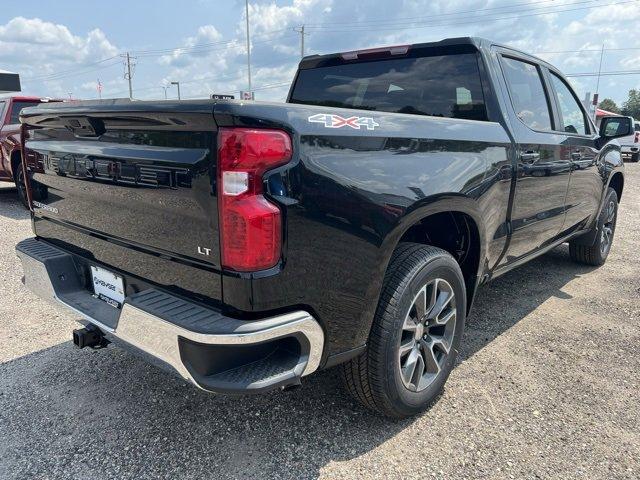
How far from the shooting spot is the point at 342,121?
197cm

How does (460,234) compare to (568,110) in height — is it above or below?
below

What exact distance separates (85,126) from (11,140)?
6.87 m

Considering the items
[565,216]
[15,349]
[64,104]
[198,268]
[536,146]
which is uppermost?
[64,104]

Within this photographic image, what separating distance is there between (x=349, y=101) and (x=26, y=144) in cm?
211

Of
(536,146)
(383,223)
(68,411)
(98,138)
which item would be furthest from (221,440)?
(536,146)

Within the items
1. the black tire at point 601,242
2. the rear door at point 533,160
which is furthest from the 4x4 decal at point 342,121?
the black tire at point 601,242

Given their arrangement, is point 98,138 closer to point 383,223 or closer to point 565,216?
point 383,223

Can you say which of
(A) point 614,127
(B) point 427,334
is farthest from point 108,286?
(A) point 614,127

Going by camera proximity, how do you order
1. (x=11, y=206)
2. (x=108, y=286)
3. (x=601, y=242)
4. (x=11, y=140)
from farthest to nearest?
(x=11, y=206) → (x=11, y=140) → (x=601, y=242) → (x=108, y=286)

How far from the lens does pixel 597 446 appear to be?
94.5 inches

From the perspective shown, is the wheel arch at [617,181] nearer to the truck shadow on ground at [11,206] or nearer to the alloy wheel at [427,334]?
the alloy wheel at [427,334]

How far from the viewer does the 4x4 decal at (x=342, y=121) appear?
190 centimetres

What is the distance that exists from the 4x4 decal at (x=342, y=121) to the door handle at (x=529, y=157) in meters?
1.48

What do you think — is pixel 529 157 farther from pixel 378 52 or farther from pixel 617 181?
pixel 617 181
